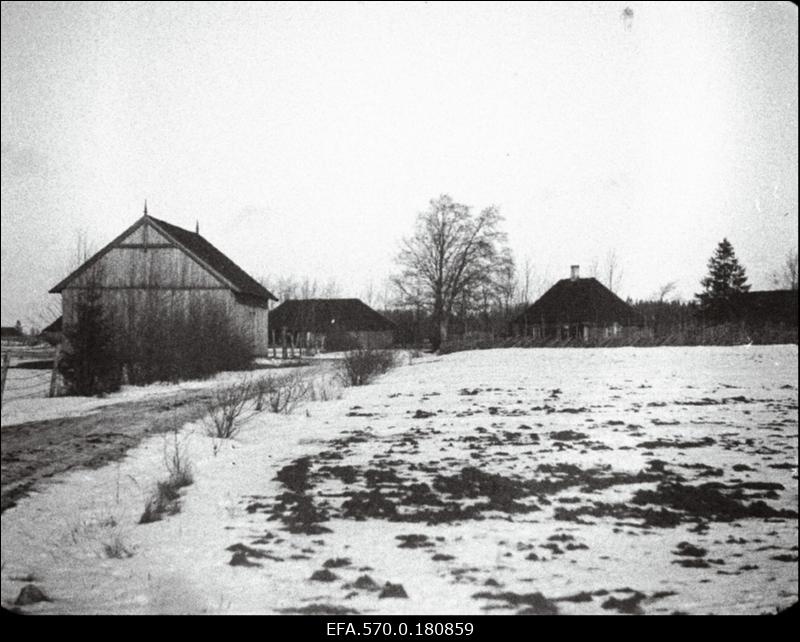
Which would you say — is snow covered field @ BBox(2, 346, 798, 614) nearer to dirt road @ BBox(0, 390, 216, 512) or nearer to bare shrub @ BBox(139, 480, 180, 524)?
bare shrub @ BBox(139, 480, 180, 524)

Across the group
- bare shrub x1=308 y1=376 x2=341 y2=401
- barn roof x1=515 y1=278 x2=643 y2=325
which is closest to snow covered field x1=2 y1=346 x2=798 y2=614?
bare shrub x1=308 y1=376 x2=341 y2=401

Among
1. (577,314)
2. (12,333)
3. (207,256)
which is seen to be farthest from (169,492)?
(577,314)

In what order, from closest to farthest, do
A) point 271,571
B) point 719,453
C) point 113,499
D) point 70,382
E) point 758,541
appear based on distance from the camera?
point 271,571
point 758,541
point 113,499
point 719,453
point 70,382

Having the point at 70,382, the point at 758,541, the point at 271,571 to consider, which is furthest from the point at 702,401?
the point at 70,382

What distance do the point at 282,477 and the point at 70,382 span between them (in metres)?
8.72

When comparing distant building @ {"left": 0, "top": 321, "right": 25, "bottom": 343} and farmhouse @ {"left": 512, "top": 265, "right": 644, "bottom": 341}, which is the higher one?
farmhouse @ {"left": 512, "top": 265, "right": 644, "bottom": 341}

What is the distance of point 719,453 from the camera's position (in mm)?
7930

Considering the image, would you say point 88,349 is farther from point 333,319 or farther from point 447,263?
point 333,319

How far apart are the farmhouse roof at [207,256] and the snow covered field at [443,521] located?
16.7m

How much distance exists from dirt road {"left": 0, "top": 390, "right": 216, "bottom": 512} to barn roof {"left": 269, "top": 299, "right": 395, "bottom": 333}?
43.2 m

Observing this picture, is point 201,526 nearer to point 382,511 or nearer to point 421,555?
point 382,511

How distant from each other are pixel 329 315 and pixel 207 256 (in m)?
29.9

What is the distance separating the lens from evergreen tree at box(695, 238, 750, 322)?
24938mm

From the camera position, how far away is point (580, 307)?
39312 mm
